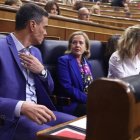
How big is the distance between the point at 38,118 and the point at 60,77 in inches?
26.6

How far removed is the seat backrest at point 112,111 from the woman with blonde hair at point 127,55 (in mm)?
1065

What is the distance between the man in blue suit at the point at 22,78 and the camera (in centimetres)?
98

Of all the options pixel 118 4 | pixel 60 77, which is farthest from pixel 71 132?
pixel 118 4

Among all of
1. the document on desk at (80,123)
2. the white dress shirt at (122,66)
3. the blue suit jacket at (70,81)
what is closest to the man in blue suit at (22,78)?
the document on desk at (80,123)

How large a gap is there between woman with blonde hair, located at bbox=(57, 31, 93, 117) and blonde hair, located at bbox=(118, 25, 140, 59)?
182 millimetres

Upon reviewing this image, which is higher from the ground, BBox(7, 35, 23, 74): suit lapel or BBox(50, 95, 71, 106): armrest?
BBox(7, 35, 23, 74): suit lapel

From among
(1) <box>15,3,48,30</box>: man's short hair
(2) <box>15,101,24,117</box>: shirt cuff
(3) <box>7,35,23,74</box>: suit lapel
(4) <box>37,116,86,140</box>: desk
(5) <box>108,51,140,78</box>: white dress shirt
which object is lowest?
(5) <box>108,51,140,78</box>: white dress shirt

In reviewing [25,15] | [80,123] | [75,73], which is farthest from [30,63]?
[75,73]

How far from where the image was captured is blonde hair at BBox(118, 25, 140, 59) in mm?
1599

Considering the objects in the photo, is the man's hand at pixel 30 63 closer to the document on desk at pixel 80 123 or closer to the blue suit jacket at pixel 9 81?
the blue suit jacket at pixel 9 81

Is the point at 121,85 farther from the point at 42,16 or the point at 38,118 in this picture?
the point at 42,16

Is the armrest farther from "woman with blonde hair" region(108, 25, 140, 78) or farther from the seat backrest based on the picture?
the seat backrest

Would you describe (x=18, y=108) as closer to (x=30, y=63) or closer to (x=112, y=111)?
(x=30, y=63)

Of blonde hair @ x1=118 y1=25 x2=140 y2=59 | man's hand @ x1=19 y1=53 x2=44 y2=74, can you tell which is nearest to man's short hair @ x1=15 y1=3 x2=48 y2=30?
man's hand @ x1=19 y1=53 x2=44 y2=74
